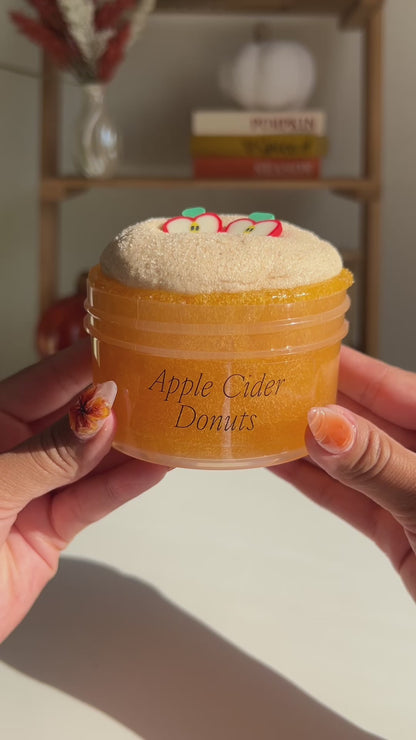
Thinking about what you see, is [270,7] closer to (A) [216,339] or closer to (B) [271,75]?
(B) [271,75]

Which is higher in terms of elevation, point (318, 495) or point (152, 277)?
point (152, 277)

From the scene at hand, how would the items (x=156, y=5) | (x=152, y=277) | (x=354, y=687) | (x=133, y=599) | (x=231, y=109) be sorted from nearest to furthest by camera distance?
(x=152, y=277), (x=354, y=687), (x=133, y=599), (x=156, y=5), (x=231, y=109)

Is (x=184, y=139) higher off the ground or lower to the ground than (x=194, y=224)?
higher

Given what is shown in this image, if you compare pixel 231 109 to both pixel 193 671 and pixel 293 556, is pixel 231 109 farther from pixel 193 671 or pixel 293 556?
pixel 193 671

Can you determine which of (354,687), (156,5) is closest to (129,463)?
(354,687)

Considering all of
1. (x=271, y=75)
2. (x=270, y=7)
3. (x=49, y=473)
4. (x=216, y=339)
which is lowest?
(x=49, y=473)

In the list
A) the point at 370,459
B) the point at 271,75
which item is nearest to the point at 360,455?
the point at 370,459
